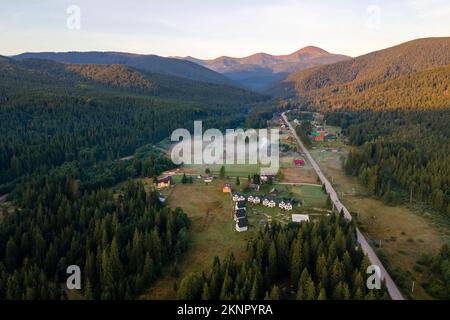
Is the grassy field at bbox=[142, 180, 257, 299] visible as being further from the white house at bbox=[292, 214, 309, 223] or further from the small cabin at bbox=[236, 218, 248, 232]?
the white house at bbox=[292, 214, 309, 223]

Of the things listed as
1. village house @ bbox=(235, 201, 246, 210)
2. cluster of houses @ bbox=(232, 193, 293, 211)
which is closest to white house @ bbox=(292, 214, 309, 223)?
cluster of houses @ bbox=(232, 193, 293, 211)

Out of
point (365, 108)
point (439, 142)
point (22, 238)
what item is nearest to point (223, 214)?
point (22, 238)

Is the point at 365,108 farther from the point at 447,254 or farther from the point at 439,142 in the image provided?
the point at 447,254

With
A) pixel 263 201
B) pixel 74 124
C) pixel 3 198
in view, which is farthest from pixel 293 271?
pixel 74 124

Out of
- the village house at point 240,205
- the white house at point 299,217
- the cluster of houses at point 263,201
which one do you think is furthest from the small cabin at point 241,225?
the cluster of houses at point 263,201

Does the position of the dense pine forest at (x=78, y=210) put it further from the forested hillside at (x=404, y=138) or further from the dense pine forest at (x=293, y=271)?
the forested hillside at (x=404, y=138)

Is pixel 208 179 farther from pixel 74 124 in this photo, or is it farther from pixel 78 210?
pixel 74 124
